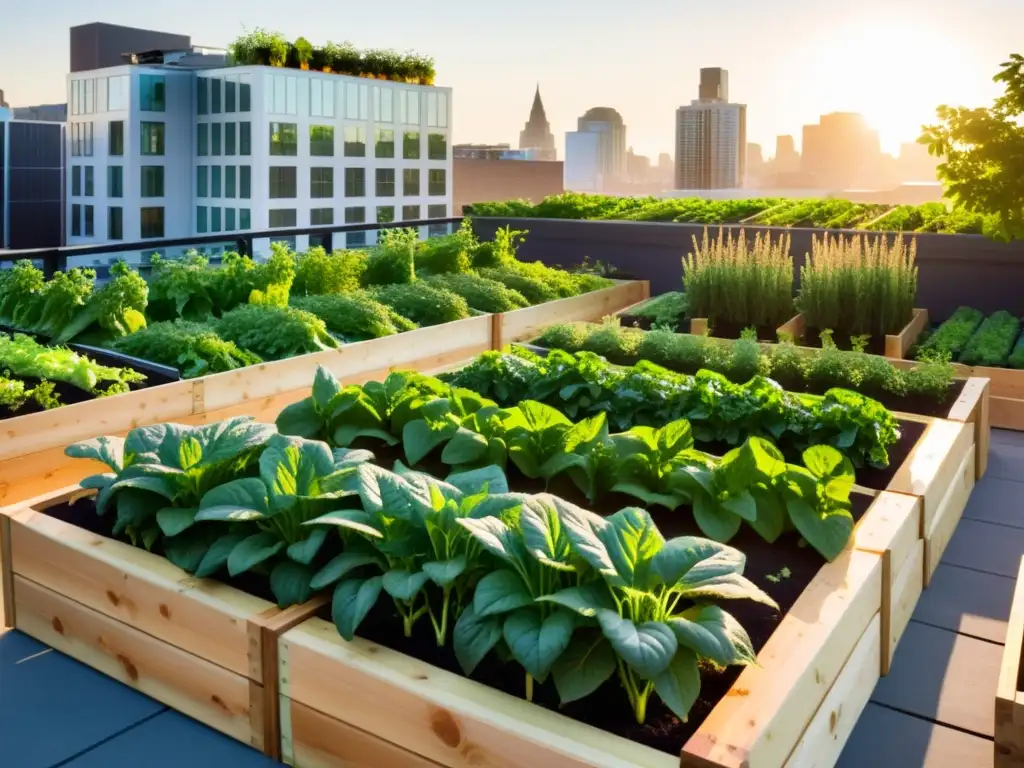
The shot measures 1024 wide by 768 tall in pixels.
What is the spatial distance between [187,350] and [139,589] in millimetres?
2286

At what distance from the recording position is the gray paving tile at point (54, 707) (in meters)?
2.48

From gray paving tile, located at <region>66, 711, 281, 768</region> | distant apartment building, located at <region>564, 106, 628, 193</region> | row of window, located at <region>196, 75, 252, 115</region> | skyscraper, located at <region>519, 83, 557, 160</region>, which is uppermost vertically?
skyscraper, located at <region>519, 83, 557, 160</region>

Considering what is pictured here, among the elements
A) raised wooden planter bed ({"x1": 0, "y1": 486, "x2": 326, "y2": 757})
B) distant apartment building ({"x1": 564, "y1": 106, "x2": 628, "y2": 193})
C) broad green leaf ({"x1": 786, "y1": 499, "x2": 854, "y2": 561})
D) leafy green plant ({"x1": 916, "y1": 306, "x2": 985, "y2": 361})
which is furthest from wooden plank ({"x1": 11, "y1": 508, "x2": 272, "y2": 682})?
distant apartment building ({"x1": 564, "y1": 106, "x2": 628, "y2": 193})

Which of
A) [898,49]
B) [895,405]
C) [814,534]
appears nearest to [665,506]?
[814,534]

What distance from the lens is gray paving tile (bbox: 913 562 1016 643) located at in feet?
10.7

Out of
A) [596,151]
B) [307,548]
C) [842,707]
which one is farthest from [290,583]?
[596,151]

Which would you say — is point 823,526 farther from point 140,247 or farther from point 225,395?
point 140,247

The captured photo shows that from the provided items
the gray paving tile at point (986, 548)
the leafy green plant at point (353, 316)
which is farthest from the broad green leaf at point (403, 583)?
the leafy green plant at point (353, 316)

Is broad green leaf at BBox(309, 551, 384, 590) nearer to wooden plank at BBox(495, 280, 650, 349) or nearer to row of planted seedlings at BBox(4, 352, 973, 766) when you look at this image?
row of planted seedlings at BBox(4, 352, 973, 766)

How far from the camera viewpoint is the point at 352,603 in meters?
2.34

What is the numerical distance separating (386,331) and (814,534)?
3306 mm

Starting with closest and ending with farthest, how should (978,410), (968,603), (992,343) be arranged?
1. (968,603)
2. (978,410)
3. (992,343)

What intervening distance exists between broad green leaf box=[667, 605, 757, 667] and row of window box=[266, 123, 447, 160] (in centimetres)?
5343

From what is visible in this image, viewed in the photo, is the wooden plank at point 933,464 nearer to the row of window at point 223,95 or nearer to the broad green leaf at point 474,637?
the broad green leaf at point 474,637
